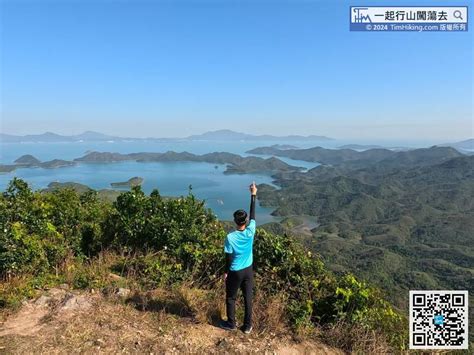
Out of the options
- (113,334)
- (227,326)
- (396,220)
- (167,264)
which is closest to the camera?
(113,334)

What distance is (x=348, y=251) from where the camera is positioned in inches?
2874

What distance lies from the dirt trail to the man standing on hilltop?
0.85 ft

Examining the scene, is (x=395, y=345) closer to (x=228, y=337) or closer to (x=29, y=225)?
(x=228, y=337)

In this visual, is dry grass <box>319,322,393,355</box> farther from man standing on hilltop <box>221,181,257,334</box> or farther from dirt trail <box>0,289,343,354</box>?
man standing on hilltop <box>221,181,257,334</box>

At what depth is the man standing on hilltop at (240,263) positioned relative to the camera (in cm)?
397

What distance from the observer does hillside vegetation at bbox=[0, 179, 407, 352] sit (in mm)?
4363

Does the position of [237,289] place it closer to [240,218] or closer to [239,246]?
[239,246]

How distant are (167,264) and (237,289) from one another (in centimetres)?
177

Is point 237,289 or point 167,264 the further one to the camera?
point 167,264

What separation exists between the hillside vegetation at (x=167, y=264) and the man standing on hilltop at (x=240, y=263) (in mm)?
384

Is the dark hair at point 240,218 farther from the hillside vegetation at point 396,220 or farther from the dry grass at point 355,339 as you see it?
the hillside vegetation at point 396,220

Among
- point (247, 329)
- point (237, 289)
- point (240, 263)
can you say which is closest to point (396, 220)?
point (247, 329)

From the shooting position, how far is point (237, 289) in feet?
13.6

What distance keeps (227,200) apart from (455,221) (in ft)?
231
